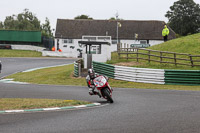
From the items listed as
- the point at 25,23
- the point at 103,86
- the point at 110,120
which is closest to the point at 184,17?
the point at 25,23

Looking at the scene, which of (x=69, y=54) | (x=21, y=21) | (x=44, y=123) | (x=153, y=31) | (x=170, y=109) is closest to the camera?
(x=44, y=123)

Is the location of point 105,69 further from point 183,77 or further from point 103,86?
point 103,86

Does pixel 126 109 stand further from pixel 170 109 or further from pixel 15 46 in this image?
pixel 15 46

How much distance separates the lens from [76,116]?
9336 millimetres

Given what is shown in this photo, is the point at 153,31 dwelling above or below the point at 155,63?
above

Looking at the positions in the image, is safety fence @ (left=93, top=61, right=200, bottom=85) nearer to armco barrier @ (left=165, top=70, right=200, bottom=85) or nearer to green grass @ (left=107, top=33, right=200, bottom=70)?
armco barrier @ (left=165, top=70, right=200, bottom=85)

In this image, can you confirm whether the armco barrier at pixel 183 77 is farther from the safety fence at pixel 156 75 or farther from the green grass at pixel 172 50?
the green grass at pixel 172 50

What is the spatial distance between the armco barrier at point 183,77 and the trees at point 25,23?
95941 mm

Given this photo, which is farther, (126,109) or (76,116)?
(126,109)

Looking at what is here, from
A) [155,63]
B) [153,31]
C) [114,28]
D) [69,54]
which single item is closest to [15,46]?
[69,54]

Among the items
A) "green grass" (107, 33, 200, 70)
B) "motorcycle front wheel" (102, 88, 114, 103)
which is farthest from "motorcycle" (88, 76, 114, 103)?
"green grass" (107, 33, 200, 70)

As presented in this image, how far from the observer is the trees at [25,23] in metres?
116

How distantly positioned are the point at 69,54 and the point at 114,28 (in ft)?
62.7

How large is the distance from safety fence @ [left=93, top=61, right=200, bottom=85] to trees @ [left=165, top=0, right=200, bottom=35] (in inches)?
2631
